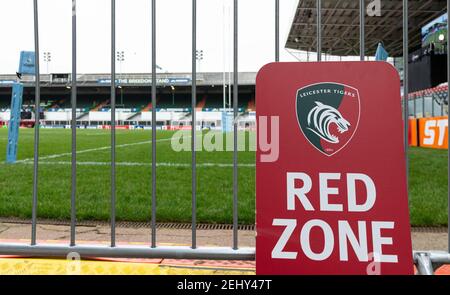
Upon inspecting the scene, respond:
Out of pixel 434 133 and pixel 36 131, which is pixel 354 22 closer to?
pixel 434 133

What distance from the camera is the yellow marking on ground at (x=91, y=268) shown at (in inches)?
83.2

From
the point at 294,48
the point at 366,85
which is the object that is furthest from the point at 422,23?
the point at 366,85

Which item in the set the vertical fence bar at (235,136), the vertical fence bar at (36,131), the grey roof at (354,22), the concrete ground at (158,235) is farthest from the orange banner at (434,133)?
the vertical fence bar at (36,131)

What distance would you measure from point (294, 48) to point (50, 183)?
2935 cm

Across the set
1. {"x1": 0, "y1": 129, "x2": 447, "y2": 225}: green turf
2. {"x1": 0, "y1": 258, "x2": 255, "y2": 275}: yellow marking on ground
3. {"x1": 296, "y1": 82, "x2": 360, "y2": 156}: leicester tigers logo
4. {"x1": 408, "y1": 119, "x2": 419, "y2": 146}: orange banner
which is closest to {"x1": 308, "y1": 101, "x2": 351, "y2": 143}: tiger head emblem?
{"x1": 296, "y1": 82, "x2": 360, "y2": 156}: leicester tigers logo

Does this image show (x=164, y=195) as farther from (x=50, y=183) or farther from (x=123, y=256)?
(x=123, y=256)

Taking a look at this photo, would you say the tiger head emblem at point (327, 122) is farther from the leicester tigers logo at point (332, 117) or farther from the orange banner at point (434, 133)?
the orange banner at point (434, 133)

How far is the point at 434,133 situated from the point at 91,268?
14.2m

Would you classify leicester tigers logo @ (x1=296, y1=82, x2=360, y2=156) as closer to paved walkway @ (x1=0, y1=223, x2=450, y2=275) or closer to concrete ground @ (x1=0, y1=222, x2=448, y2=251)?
paved walkway @ (x1=0, y1=223, x2=450, y2=275)

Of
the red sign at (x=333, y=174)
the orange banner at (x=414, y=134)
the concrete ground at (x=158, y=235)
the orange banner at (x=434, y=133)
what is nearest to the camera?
the red sign at (x=333, y=174)

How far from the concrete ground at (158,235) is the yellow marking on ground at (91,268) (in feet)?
2.33

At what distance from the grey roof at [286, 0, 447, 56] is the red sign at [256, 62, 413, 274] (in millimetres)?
20473

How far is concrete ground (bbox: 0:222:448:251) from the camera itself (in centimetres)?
298

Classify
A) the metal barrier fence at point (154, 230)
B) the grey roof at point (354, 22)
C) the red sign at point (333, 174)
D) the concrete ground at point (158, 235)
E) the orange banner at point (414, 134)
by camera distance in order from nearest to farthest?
1. the red sign at point (333, 174)
2. the metal barrier fence at point (154, 230)
3. the concrete ground at point (158, 235)
4. the orange banner at point (414, 134)
5. the grey roof at point (354, 22)
